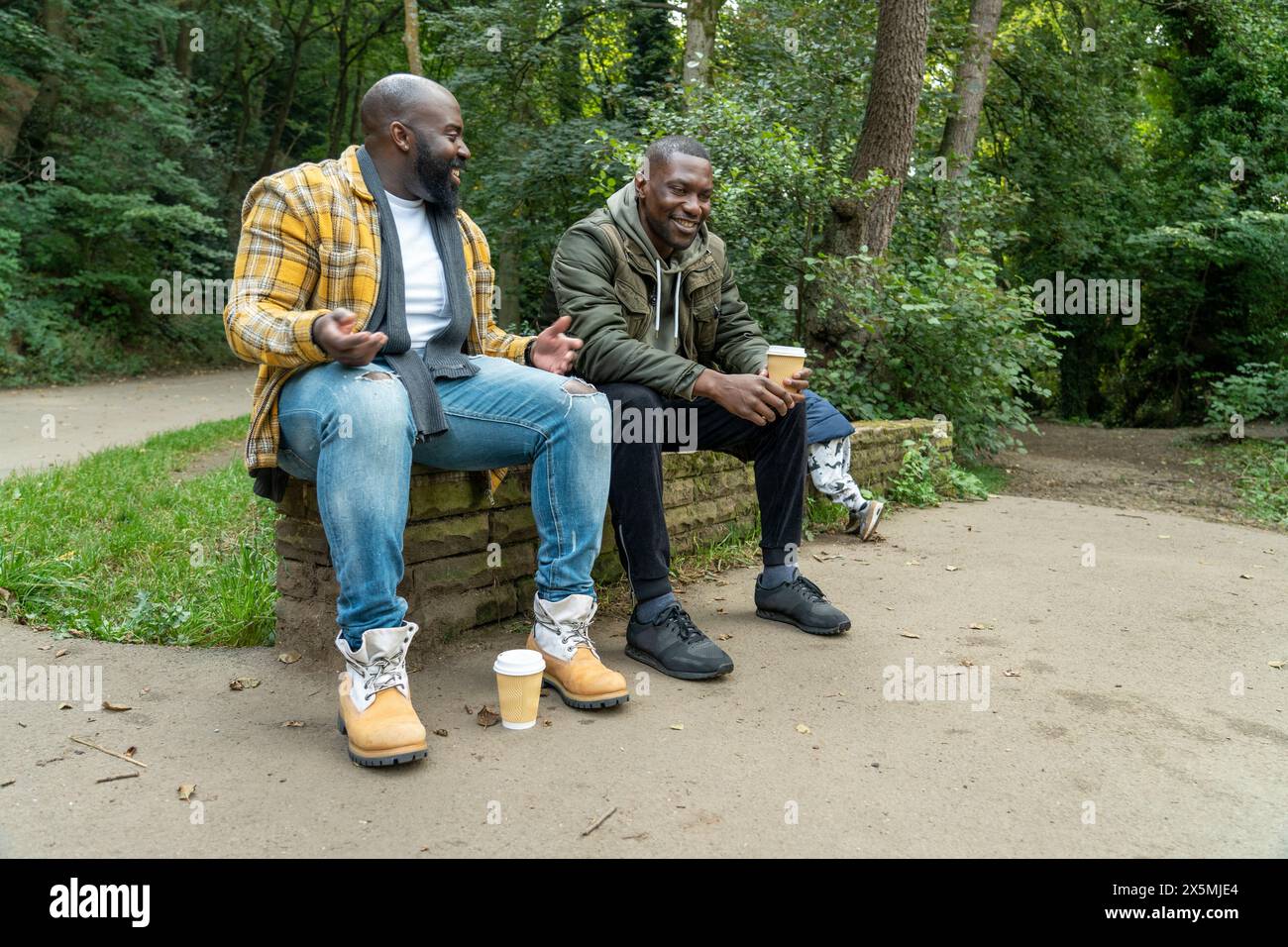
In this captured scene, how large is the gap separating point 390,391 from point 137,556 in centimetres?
232

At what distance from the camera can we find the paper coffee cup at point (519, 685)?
Answer: 2.54 m

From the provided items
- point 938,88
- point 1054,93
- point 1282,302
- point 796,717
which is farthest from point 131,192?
point 1282,302

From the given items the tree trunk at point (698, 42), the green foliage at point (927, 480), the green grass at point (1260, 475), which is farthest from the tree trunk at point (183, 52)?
the green grass at point (1260, 475)

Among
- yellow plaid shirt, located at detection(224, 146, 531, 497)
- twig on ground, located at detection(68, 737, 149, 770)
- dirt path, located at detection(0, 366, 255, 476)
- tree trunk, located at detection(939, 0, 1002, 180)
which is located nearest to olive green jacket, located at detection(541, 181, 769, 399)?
yellow plaid shirt, located at detection(224, 146, 531, 497)

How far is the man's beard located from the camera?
2.87 meters

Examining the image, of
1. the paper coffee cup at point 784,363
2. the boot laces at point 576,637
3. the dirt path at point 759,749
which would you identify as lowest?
the dirt path at point 759,749

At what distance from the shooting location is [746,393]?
3.26 m

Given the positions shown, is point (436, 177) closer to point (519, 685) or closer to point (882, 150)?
point (519, 685)

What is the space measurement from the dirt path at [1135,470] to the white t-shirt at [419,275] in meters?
6.07

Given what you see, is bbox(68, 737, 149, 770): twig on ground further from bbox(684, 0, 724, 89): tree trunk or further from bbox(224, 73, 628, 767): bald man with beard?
bbox(684, 0, 724, 89): tree trunk

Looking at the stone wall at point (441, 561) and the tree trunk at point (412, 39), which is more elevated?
the tree trunk at point (412, 39)

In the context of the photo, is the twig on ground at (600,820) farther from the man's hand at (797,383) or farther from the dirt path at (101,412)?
the dirt path at (101,412)

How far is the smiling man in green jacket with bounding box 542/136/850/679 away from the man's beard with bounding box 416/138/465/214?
60cm
